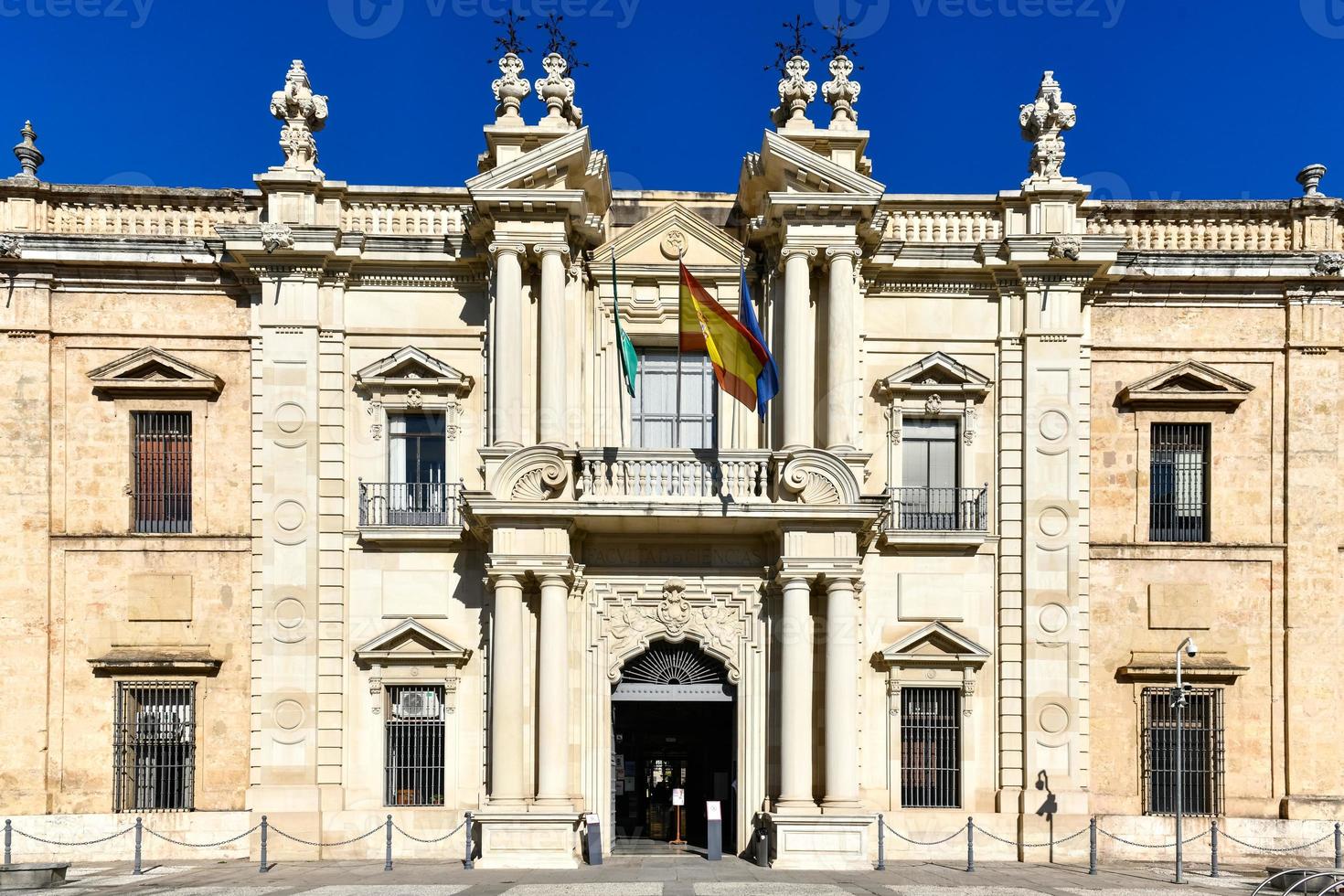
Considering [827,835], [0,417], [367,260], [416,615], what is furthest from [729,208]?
[0,417]

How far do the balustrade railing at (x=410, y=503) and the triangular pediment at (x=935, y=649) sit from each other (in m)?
8.27

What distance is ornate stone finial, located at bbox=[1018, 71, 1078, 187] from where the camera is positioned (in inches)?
950

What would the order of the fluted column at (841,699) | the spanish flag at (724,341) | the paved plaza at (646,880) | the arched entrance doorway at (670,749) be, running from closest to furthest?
the paved plaza at (646,880)
the fluted column at (841,699)
the spanish flag at (724,341)
the arched entrance doorway at (670,749)

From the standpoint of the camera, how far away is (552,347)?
2288cm

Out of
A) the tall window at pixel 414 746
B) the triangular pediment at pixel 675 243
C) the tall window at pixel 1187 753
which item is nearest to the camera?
the tall window at pixel 414 746

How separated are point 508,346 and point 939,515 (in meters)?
8.47

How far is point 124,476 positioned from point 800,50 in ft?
48.9

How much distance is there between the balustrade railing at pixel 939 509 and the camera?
23.8m

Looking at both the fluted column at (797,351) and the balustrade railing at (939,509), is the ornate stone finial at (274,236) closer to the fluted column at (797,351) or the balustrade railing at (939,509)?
the fluted column at (797,351)

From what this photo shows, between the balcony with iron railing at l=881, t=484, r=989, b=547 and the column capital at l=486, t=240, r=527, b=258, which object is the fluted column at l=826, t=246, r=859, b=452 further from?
the column capital at l=486, t=240, r=527, b=258

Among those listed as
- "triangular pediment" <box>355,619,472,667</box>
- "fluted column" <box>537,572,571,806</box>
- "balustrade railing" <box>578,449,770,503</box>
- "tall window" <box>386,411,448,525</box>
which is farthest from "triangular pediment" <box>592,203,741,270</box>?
"triangular pediment" <box>355,619,472,667</box>

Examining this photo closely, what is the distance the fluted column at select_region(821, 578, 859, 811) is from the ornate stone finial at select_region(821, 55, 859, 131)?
861cm

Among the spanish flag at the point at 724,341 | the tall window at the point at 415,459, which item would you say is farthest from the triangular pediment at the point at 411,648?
the spanish flag at the point at 724,341

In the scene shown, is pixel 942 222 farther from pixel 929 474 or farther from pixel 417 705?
pixel 417 705
